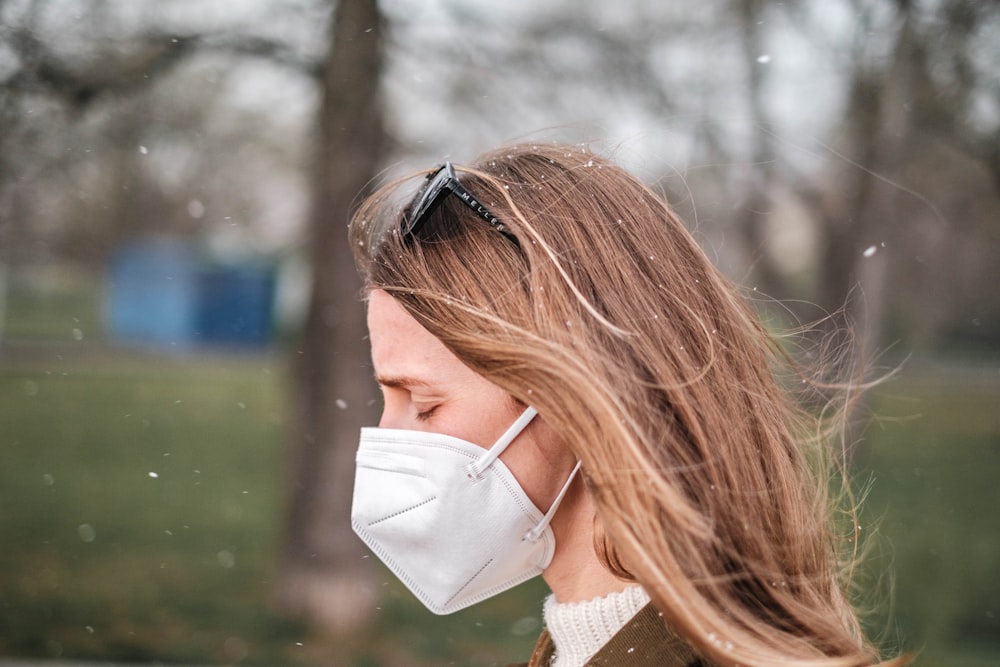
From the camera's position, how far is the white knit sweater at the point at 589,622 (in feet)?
5.95

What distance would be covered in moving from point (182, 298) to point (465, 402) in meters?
20.5

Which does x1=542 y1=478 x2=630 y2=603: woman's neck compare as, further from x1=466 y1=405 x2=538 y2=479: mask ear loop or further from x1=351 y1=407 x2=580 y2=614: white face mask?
x1=466 y1=405 x2=538 y2=479: mask ear loop

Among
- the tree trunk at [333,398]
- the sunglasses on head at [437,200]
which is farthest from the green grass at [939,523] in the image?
the tree trunk at [333,398]

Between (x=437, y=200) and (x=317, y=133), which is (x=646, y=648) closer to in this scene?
(x=437, y=200)

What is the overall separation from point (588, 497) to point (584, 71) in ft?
17.6

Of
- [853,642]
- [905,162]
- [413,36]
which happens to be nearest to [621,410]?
[853,642]

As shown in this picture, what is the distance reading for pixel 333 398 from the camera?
20.9 ft

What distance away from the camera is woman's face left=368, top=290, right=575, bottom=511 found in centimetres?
190

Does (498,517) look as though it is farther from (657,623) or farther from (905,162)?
(905,162)

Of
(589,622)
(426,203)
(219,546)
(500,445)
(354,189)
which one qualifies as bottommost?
(219,546)

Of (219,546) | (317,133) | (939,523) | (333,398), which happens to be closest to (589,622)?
(333,398)

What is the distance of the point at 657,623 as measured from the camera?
1.69 m

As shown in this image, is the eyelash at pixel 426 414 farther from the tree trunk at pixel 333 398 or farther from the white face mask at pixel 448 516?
the tree trunk at pixel 333 398

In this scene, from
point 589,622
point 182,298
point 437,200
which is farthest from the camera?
point 182,298
